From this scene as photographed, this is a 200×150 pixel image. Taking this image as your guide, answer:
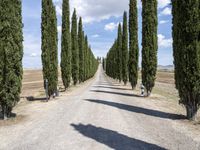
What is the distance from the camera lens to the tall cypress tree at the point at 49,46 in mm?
26016

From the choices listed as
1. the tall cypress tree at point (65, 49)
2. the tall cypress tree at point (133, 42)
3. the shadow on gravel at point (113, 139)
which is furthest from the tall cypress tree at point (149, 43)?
the shadow on gravel at point (113, 139)

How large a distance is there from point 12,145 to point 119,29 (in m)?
57.0

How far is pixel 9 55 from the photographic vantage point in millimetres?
16094

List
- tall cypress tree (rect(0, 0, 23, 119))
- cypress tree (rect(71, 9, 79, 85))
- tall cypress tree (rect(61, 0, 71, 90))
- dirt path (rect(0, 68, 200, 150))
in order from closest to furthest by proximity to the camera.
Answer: dirt path (rect(0, 68, 200, 150)) < tall cypress tree (rect(0, 0, 23, 119)) < tall cypress tree (rect(61, 0, 71, 90)) < cypress tree (rect(71, 9, 79, 85))

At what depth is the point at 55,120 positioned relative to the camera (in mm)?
15398

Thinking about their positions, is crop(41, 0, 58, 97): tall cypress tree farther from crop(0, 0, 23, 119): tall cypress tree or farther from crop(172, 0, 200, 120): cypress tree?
crop(172, 0, 200, 120): cypress tree

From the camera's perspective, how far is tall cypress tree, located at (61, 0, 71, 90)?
125 feet

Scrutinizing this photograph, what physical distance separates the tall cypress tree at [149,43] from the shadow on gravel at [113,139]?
49.3ft

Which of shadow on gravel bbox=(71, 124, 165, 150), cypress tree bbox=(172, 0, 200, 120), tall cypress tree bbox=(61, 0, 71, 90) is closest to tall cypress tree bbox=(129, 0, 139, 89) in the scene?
tall cypress tree bbox=(61, 0, 71, 90)

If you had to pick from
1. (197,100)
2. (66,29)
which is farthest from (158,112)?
(66,29)

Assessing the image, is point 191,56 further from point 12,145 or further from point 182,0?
point 12,145

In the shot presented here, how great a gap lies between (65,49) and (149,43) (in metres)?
13.6

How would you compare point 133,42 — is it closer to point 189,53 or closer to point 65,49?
point 65,49

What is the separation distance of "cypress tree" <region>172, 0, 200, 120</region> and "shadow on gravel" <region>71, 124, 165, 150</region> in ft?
16.4
